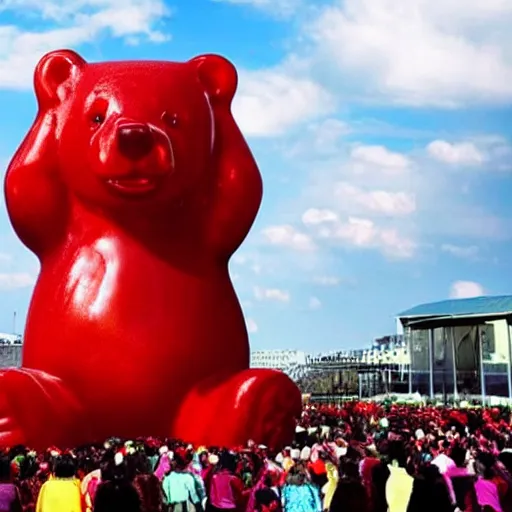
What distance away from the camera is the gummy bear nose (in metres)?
11.2

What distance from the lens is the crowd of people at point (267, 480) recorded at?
5.73 m

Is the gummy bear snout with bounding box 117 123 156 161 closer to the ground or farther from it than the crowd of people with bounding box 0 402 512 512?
farther from it

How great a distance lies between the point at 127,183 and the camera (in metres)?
11.7

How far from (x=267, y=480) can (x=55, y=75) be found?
772cm

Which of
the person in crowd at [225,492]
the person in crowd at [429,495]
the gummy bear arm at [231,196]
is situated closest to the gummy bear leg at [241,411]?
the gummy bear arm at [231,196]

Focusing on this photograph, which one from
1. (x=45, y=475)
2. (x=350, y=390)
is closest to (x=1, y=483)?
(x=45, y=475)

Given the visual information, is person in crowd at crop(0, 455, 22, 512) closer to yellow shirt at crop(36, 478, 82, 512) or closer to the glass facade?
yellow shirt at crop(36, 478, 82, 512)

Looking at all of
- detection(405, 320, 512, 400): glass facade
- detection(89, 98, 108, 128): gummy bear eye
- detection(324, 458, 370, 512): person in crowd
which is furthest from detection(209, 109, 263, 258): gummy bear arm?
detection(405, 320, 512, 400): glass facade

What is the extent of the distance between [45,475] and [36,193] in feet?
17.8

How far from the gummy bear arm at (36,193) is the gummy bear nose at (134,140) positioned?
1.49m

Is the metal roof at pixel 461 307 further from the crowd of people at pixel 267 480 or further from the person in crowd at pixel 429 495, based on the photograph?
the person in crowd at pixel 429 495

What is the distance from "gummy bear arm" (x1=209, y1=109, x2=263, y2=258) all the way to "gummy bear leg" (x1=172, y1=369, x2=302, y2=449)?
1.91m

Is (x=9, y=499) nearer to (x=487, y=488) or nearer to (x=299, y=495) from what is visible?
(x=299, y=495)

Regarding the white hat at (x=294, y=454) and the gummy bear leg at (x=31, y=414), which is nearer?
the white hat at (x=294, y=454)
